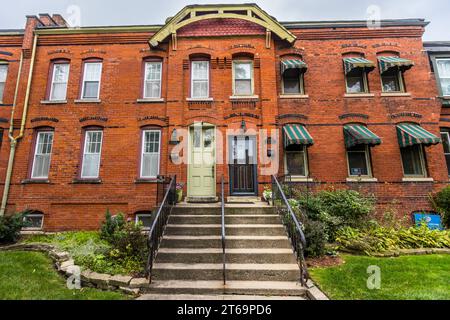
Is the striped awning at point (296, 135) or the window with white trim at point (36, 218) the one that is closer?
the striped awning at point (296, 135)

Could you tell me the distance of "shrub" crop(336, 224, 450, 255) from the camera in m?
6.55

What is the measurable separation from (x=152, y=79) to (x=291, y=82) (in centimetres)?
598

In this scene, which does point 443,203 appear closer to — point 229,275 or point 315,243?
point 315,243

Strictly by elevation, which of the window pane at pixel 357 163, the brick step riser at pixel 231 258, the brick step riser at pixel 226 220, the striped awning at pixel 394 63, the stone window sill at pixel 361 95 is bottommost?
the brick step riser at pixel 231 258

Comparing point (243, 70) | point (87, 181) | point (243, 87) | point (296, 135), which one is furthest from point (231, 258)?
point (243, 70)

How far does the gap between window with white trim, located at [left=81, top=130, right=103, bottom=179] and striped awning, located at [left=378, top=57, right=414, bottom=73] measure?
38.7 ft

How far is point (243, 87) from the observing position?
10.0m

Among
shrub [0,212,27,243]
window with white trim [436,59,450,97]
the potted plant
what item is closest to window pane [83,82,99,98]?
shrub [0,212,27,243]

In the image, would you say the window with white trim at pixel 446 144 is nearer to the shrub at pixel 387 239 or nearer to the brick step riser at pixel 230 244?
the shrub at pixel 387 239

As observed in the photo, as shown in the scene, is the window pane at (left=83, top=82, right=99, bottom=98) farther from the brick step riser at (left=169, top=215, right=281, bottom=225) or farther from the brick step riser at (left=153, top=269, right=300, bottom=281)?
the brick step riser at (left=153, top=269, right=300, bottom=281)

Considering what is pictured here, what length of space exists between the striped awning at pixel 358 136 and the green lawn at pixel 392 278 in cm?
398

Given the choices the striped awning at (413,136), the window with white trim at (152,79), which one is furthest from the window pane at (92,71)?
the striped awning at (413,136)

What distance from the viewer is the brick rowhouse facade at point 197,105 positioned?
9.13m

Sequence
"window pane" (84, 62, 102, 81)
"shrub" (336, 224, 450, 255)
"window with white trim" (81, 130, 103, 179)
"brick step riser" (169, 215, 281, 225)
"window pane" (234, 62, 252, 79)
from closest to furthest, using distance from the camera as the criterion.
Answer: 1. "shrub" (336, 224, 450, 255)
2. "brick step riser" (169, 215, 281, 225)
3. "window with white trim" (81, 130, 103, 179)
4. "window pane" (234, 62, 252, 79)
5. "window pane" (84, 62, 102, 81)
